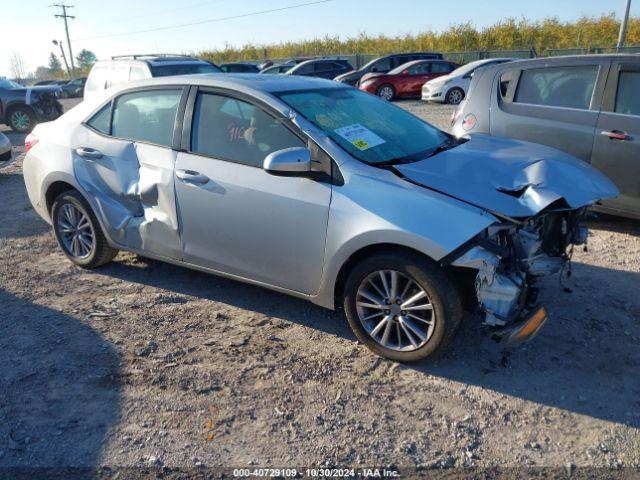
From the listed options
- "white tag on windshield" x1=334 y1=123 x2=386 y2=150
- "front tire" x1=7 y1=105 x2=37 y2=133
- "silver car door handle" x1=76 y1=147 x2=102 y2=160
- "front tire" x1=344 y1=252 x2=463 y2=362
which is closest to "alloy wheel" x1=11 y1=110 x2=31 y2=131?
"front tire" x1=7 y1=105 x2=37 y2=133

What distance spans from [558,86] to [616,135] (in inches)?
32.9

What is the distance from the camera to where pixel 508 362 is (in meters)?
3.50

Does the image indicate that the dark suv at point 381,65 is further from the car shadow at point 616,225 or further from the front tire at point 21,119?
the car shadow at point 616,225

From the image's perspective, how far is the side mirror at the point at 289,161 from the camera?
134 inches

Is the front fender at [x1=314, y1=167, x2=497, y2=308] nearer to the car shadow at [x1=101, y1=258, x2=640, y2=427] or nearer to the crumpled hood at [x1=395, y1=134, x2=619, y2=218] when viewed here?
the crumpled hood at [x1=395, y1=134, x2=619, y2=218]

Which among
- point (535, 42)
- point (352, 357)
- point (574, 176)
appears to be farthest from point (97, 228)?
point (535, 42)

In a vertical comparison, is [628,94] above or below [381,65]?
above

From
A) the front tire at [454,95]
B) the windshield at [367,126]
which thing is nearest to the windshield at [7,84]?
the front tire at [454,95]

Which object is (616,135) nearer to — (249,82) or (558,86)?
(558,86)

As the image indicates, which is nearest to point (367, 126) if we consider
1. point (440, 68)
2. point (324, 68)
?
point (440, 68)

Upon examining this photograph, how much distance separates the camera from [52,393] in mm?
3293

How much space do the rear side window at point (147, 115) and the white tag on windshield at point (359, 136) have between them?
4.47ft

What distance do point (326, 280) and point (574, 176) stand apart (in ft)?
5.69

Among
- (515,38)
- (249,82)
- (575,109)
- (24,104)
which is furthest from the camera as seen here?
(515,38)
